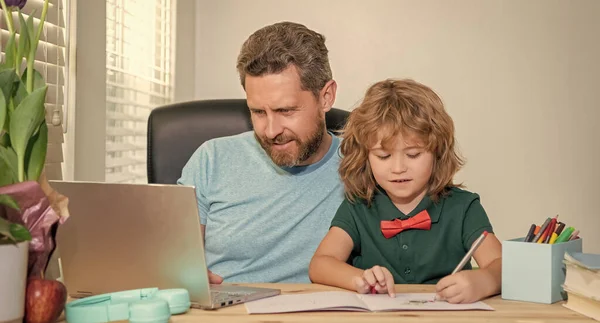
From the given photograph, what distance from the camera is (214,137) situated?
81.4 inches

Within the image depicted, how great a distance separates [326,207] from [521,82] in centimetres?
200

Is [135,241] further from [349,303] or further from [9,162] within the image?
[349,303]

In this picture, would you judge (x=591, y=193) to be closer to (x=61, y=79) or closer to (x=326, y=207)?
(x=326, y=207)

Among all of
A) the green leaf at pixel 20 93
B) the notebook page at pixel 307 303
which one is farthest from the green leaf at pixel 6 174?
the notebook page at pixel 307 303

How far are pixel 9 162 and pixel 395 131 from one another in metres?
0.79

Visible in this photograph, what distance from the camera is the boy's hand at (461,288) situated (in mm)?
1267

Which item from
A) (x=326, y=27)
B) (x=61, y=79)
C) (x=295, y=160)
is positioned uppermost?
(x=326, y=27)

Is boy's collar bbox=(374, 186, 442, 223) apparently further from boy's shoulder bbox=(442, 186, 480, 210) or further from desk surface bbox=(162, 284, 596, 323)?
desk surface bbox=(162, 284, 596, 323)

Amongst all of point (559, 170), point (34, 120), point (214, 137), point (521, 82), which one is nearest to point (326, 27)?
point (521, 82)

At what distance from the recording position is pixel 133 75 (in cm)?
279

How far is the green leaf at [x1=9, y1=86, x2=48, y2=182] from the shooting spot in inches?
43.9

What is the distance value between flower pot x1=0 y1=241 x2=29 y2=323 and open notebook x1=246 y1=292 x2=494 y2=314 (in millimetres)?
342

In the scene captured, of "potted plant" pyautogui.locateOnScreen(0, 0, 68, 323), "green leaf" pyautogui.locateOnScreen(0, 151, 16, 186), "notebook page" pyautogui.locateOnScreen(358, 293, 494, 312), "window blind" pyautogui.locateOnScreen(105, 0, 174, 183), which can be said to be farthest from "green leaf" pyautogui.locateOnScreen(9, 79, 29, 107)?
"window blind" pyautogui.locateOnScreen(105, 0, 174, 183)

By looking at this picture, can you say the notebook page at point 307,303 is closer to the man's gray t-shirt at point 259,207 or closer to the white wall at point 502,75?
the man's gray t-shirt at point 259,207
